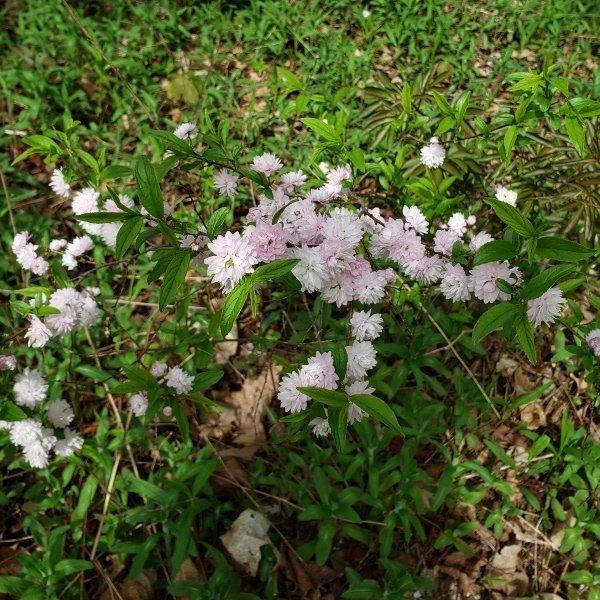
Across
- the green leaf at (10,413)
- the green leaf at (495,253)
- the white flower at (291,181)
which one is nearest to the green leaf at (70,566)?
the green leaf at (10,413)

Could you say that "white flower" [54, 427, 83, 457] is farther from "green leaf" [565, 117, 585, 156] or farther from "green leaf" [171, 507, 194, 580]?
"green leaf" [565, 117, 585, 156]

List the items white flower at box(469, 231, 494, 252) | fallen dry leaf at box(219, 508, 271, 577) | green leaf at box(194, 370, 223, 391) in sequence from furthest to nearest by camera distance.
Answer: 1. fallen dry leaf at box(219, 508, 271, 577)
2. green leaf at box(194, 370, 223, 391)
3. white flower at box(469, 231, 494, 252)

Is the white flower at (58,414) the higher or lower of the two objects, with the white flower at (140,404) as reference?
lower

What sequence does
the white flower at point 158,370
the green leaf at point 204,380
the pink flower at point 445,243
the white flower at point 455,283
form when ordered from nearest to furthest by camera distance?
1. the white flower at point 455,283
2. the pink flower at point 445,243
3. the green leaf at point 204,380
4. the white flower at point 158,370

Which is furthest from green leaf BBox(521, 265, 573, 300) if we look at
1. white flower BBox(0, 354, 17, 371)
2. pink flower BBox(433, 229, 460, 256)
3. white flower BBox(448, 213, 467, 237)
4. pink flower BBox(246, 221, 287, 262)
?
white flower BBox(0, 354, 17, 371)

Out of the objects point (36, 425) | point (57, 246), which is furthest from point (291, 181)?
point (36, 425)

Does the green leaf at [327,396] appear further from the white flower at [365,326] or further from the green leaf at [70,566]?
the green leaf at [70,566]

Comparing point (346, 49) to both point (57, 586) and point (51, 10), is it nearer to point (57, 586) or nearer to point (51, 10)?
point (51, 10)
